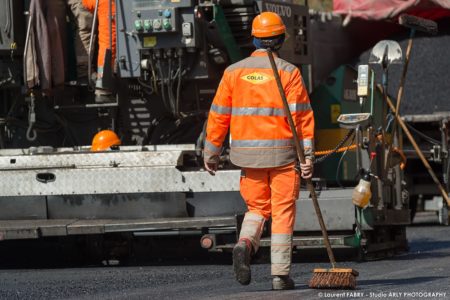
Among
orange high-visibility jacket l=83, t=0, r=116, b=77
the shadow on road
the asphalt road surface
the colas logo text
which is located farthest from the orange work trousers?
orange high-visibility jacket l=83, t=0, r=116, b=77

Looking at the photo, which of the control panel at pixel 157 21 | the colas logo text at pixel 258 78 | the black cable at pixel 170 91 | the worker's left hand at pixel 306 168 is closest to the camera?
the worker's left hand at pixel 306 168

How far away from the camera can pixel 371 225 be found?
10.2 metres

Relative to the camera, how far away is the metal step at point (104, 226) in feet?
32.7

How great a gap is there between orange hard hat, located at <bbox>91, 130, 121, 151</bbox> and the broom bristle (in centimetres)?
343

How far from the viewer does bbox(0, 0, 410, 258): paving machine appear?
10.2 m

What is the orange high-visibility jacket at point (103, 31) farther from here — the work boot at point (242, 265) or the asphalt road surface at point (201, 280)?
the work boot at point (242, 265)

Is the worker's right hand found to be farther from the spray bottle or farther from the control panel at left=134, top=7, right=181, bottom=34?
the control panel at left=134, top=7, right=181, bottom=34

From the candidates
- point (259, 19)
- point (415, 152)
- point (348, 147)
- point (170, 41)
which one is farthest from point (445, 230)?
point (259, 19)

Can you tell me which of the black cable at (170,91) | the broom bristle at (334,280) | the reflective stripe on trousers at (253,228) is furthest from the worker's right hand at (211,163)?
the black cable at (170,91)

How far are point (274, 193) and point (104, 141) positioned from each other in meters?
3.20

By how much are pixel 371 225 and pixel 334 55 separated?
446 centimetres

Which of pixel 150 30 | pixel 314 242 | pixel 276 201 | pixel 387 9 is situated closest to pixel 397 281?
pixel 276 201

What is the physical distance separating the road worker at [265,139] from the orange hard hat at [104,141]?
108 inches

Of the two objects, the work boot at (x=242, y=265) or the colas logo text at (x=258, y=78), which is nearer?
the work boot at (x=242, y=265)
